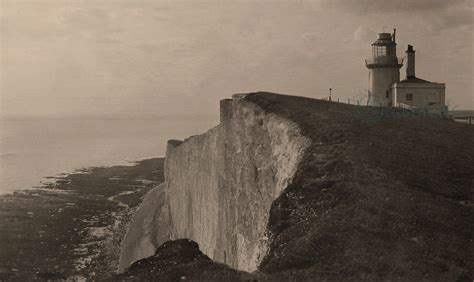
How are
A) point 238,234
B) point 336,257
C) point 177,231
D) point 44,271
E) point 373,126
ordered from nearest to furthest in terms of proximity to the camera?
point 336,257
point 373,126
point 238,234
point 44,271
point 177,231

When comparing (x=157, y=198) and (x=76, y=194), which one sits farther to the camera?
(x=76, y=194)

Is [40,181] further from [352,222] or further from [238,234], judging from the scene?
[352,222]

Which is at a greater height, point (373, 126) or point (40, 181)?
point (373, 126)

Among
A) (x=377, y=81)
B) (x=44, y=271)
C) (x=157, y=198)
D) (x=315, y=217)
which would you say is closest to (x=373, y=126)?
(x=315, y=217)

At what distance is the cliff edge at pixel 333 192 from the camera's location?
9.07m

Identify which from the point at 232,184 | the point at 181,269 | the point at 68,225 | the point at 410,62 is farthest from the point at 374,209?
the point at 410,62

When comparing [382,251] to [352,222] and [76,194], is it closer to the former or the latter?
[352,222]

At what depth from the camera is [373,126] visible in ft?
65.1

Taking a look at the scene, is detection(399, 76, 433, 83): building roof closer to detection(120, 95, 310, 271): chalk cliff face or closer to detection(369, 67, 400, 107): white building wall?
detection(369, 67, 400, 107): white building wall

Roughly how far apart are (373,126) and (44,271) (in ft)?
67.2

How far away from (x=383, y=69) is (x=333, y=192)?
34762 mm

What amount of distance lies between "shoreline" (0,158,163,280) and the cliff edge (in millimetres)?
8346

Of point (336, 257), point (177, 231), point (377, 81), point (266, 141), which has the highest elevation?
point (377, 81)

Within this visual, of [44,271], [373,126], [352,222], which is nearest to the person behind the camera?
[352,222]
